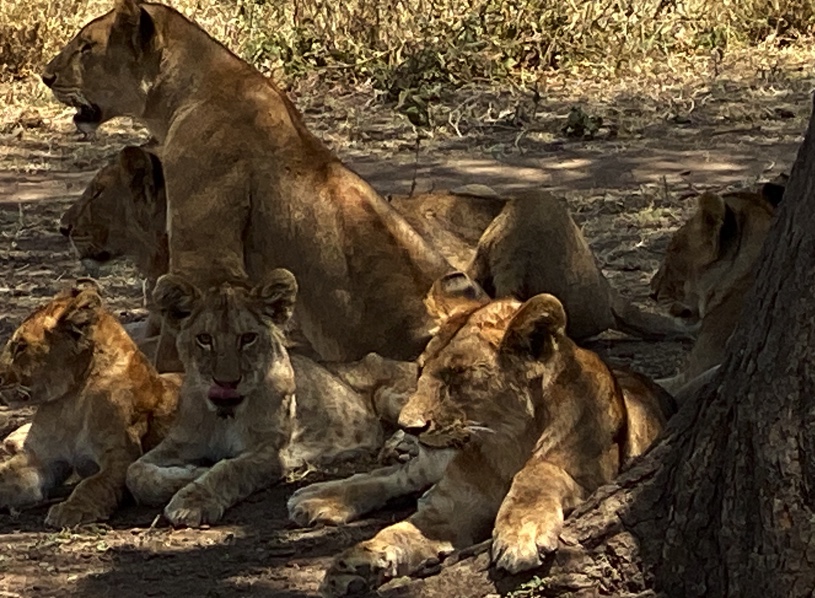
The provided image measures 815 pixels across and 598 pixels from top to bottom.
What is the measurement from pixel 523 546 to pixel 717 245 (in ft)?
8.33

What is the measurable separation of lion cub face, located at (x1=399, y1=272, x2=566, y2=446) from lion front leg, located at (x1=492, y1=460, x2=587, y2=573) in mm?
166

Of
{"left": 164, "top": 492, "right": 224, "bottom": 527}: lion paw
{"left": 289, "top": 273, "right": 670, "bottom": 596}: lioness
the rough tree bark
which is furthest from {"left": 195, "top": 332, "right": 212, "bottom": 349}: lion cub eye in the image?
the rough tree bark

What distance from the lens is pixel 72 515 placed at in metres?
5.12

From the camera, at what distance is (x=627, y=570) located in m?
4.00

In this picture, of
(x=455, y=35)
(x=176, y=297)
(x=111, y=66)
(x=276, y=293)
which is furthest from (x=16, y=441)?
(x=455, y=35)

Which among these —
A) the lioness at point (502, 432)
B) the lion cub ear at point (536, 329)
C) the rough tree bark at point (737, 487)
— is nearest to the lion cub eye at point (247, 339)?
the lioness at point (502, 432)

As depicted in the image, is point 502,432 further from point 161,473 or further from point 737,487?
point 161,473

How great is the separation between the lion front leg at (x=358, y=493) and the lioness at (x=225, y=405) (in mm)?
273

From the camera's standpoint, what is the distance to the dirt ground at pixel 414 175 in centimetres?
483

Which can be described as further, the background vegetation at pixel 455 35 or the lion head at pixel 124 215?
the background vegetation at pixel 455 35

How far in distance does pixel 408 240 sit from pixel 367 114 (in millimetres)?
4913

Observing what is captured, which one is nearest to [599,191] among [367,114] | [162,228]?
[367,114]

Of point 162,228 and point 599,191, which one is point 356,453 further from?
point 599,191

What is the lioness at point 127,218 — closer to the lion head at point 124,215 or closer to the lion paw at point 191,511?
the lion head at point 124,215
